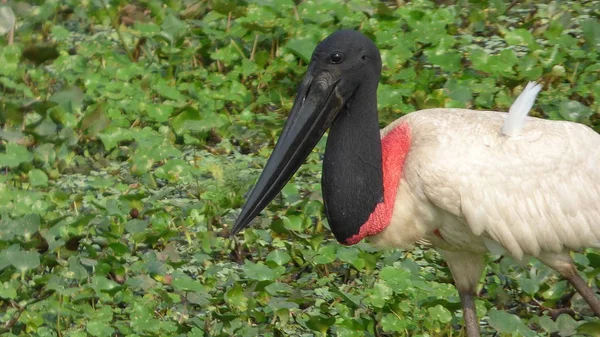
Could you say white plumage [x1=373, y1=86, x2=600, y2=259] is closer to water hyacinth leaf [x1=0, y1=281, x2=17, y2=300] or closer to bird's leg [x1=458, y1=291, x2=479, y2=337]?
bird's leg [x1=458, y1=291, x2=479, y2=337]

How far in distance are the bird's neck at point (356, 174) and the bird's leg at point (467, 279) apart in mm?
460

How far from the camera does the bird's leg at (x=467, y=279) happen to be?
17.1 feet

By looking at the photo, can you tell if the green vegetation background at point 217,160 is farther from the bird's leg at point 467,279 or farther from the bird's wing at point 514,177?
the bird's wing at point 514,177

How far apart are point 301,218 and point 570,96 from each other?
74.5 inches

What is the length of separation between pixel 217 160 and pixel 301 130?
1.89 meters

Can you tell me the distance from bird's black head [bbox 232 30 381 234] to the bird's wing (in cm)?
32

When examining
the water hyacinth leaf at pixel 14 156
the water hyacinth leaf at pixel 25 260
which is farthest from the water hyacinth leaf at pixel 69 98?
the water hyacinth leaf at pixel 25 260

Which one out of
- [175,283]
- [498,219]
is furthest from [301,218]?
[498,219]

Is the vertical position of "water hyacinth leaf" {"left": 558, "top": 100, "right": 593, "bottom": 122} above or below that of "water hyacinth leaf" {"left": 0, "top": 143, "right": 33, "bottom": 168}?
above

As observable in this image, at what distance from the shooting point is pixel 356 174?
193 inches

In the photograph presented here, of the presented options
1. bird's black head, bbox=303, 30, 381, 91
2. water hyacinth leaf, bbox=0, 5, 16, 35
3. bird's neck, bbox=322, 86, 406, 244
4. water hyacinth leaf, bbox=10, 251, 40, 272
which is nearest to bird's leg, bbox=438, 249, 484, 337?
bird's neck, bbox=322, 86, 406, 244

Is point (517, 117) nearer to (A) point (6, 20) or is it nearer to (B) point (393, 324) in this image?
(B) point (393, 324)

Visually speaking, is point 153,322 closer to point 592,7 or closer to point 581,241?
point 581,241

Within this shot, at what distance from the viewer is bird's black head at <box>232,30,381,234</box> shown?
190 inches
